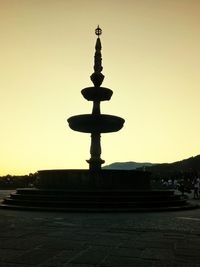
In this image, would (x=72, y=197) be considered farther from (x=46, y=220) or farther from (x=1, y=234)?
(x=1, y=234)

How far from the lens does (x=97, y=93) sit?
74.4 ft

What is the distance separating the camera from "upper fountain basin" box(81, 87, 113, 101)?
22.6 metres

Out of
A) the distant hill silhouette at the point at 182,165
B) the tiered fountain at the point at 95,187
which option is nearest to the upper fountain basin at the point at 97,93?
the tiered fountain at the point at 95,187

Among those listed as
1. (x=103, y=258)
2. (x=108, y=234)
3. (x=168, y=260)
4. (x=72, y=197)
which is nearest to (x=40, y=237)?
(x=108, y=234)

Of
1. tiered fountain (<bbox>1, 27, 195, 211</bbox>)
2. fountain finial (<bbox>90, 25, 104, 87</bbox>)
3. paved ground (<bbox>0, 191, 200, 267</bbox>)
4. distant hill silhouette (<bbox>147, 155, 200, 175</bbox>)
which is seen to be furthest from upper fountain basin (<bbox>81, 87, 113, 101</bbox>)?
distant hill silhouette (<bbox>147, 155, 200, 175</bbox>)

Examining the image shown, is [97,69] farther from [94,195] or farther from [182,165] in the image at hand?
[182,165]

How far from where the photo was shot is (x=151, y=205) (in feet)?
56.1

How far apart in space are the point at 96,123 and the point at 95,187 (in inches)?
159

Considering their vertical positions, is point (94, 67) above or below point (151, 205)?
above

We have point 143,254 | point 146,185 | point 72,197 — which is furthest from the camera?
point 146,185

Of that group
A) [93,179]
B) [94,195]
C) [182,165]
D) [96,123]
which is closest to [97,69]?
[96,123]

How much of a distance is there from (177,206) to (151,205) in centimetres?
159

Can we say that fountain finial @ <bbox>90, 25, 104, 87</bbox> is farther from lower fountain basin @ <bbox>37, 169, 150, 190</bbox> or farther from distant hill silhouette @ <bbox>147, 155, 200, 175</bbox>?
distant hill silhouette @ <bbox>147, 155, 200, 175</bbox>

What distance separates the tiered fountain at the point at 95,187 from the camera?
16.7 meters
